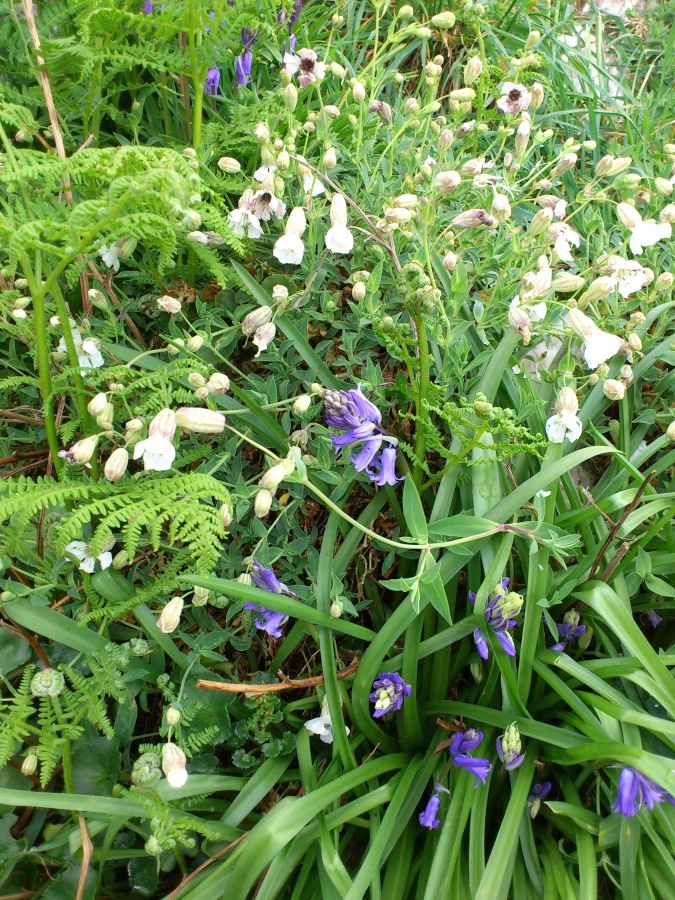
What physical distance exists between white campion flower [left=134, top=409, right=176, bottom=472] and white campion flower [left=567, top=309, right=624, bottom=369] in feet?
2.79

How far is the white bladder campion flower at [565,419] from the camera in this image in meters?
1.35

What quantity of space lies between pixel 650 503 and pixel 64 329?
134 centimetres

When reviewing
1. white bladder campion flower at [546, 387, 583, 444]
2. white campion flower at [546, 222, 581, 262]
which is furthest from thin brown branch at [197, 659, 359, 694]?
white campion flower at [546, 222, 581, 262]

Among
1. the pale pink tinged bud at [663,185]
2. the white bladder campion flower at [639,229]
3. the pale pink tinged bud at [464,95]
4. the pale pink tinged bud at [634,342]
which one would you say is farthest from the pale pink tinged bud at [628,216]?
the pale pink tinged bud at [464,95]

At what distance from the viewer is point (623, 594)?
4.68ft

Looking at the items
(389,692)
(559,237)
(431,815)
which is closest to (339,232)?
(559,237)

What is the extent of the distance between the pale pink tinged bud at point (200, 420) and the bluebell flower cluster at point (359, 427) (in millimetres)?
236

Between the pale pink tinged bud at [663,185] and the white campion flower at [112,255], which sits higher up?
the pale pink tinged bud at [663,185]

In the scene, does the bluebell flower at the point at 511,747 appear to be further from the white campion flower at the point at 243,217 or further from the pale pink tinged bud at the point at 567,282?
the white campion flower at the point at 243,217

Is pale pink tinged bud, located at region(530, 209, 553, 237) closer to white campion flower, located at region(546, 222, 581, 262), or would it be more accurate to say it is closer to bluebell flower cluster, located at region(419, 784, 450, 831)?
white campion flower, located at region(546, 222, 581, 262)

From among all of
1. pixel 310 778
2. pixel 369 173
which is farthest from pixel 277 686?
pixel 369 173

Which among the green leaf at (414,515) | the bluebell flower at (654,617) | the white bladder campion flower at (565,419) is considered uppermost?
the white bladder campion flower at (565,419)

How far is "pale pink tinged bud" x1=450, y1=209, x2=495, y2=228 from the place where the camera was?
4.64ft

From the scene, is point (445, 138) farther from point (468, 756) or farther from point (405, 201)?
point (468, 756)
